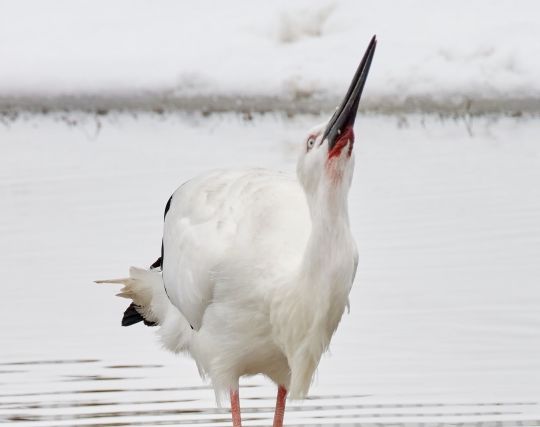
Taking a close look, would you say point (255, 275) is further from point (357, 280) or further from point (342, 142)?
point (357, 280)

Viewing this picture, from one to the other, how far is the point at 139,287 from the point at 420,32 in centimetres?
746

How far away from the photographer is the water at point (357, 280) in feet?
23.7

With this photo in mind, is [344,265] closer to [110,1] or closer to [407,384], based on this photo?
[407,384]

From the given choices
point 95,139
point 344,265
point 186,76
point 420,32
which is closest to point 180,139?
point 95,139

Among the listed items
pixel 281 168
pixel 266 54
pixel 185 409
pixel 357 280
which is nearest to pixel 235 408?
pixel 185 409

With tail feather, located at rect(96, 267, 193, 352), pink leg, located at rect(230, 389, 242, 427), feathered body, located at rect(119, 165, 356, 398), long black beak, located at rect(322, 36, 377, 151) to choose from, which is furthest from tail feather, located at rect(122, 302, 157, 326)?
long black beak, located at rect(322, 36, 377, 151)

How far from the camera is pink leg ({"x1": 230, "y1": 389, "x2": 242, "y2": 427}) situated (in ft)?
22.4

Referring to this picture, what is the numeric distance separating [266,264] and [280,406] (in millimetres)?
733

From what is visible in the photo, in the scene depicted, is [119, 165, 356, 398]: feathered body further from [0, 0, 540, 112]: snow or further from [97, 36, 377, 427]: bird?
[0, 0, 540, 112]: snow

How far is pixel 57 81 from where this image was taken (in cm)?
1445

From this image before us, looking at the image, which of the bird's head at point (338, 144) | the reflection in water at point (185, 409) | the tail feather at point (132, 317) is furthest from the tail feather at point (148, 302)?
the bird's head at point (338, 144)

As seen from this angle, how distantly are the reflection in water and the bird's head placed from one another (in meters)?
1.24

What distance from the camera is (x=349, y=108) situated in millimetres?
5914

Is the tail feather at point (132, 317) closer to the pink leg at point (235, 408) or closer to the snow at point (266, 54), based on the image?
the pink leg at point (235, 408)
